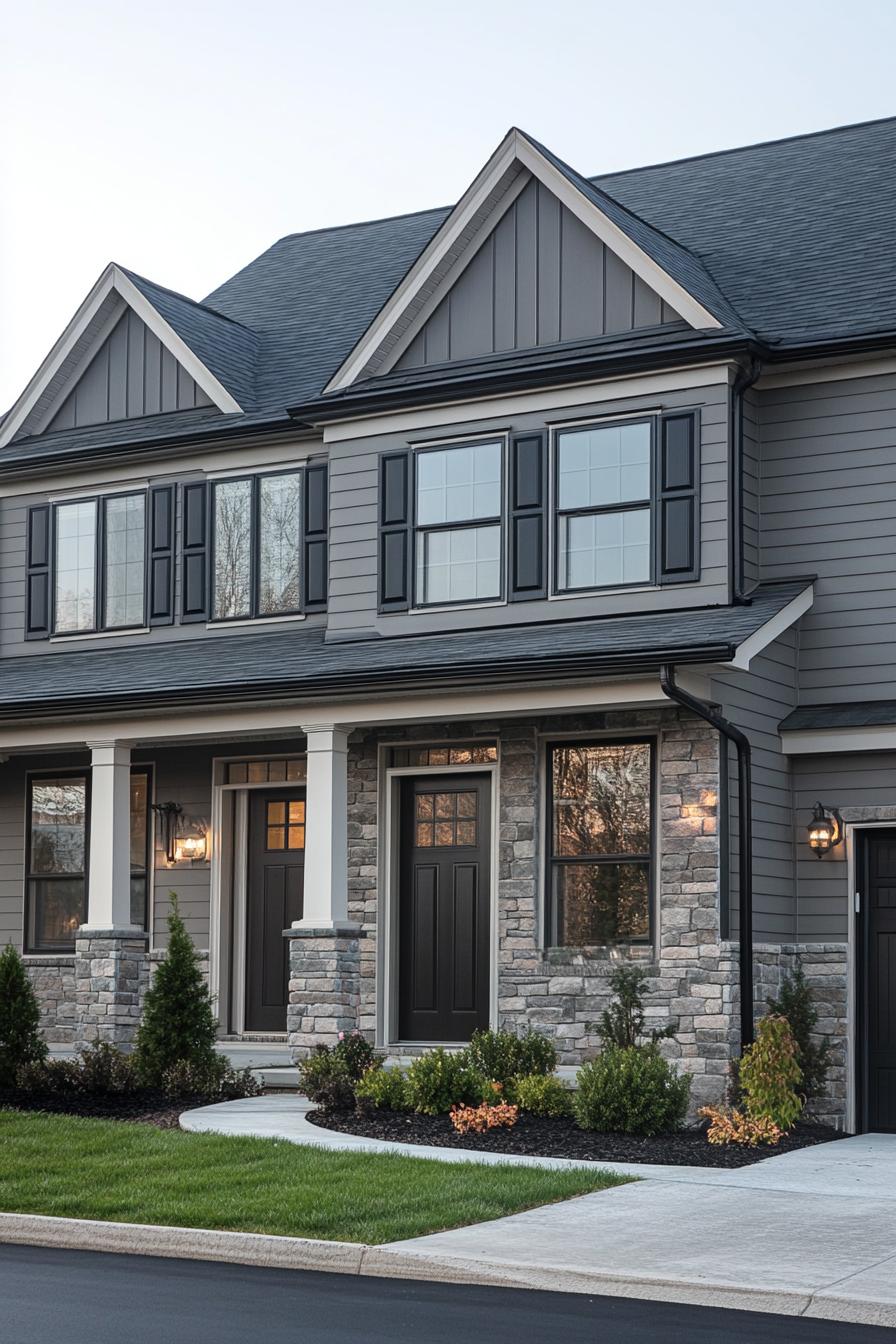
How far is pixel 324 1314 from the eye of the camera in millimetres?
7676

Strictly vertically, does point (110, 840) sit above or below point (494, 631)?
below

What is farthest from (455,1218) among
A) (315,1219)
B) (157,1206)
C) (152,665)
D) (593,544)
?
(152,665)

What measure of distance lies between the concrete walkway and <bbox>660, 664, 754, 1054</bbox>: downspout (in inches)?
82.3

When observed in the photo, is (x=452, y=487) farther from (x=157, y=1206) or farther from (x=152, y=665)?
(x=157, y=1206)

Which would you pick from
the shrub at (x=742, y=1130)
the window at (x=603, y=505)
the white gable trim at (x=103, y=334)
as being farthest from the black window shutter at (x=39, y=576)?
the shrub at (x=742, y=1130)

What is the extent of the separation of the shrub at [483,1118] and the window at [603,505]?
465 cm

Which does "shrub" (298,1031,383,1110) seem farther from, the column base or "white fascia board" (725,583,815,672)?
"white fascia board" (725,583,815,672)

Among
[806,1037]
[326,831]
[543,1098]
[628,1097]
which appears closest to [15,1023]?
[326,831]

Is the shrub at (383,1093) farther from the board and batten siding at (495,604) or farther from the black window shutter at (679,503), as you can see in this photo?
the black window shutter at (679,503)

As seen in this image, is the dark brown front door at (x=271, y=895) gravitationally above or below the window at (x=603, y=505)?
below

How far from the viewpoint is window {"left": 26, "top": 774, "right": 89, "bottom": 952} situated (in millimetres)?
18312

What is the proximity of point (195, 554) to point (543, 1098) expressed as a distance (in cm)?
723

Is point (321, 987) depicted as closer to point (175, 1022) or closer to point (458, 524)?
point (175, 1022)

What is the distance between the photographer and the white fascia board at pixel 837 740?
1413 cm
